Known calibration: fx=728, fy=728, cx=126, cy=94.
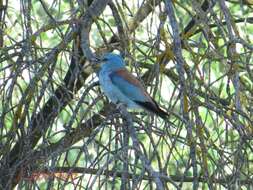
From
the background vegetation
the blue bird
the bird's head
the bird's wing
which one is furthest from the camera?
the bird's head

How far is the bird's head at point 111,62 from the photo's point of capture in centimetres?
418

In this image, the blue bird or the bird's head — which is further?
the bird's head

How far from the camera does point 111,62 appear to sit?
14.1ft

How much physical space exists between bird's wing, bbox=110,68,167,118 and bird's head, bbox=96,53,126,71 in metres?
0.04

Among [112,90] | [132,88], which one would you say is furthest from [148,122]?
[132,88]

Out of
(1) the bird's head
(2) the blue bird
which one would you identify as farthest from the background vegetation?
(2) the blue bird

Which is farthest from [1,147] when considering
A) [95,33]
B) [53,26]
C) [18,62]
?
[95,33]

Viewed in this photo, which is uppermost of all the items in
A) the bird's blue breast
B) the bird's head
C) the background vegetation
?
the bird's head

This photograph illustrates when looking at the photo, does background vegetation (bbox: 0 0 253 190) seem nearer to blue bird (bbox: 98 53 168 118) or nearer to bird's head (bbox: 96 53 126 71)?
bird's head (bbox: 96 53 126 71)

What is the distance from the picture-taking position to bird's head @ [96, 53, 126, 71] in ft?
13.7

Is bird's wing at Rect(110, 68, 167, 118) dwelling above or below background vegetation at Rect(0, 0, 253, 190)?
above

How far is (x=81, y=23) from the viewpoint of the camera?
12.0 feet

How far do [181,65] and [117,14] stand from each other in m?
1.30

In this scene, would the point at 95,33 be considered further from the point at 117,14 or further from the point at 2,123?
the point at 2,123
